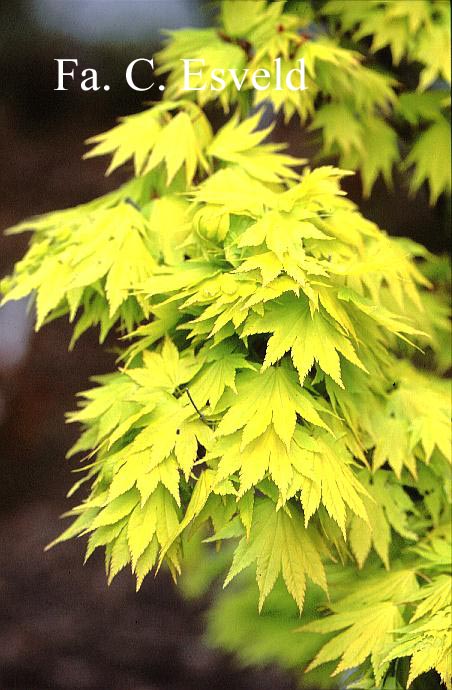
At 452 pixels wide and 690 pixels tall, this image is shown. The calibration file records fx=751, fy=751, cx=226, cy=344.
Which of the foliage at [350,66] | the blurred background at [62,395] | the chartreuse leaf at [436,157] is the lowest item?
the blurred background at [62,395]

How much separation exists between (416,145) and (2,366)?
2614 mm

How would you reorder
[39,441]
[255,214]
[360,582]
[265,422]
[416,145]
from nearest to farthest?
[265,422] < [255,214] < [360,582] < [416,145] < [39,441]

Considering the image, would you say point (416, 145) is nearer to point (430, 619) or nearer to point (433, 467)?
point (433, 467)

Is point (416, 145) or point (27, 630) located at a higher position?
point (416, 145)

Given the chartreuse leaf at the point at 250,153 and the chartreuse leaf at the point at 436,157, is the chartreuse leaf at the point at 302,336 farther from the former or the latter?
the chartreuse leaf at the point at 436,157

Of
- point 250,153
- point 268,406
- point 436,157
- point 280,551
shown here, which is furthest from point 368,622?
point 436,157

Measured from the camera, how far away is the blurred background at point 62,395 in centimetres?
280

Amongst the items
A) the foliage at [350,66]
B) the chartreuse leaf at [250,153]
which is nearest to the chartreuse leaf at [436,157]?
the foliage at [350,66]

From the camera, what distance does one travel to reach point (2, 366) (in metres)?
3.66

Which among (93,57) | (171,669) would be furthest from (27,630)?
(93,57)

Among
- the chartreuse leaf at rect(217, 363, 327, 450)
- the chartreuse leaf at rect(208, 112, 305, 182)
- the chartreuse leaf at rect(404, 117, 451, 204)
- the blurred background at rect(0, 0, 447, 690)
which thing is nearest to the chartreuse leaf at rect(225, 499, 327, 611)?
the chartreuse leaf at rect(217, 363, 327, 450)

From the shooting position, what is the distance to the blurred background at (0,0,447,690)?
2.80 m

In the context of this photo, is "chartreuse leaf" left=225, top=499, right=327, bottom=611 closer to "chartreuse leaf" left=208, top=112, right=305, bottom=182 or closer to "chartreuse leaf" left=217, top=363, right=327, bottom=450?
"chartreuse leaf" left=217, top=363, right=327, bottom=450

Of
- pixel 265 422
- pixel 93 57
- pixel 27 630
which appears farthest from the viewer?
pixel 93 57
